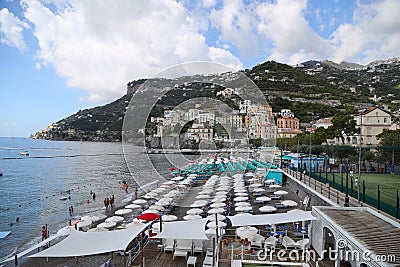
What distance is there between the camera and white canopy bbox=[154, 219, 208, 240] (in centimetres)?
646

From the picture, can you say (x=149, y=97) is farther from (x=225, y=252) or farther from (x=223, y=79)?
(x=225, y=252)

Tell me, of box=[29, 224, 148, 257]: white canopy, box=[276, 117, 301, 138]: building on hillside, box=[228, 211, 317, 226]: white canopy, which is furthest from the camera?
box=[276, 117, 301, 138]: building on hillside

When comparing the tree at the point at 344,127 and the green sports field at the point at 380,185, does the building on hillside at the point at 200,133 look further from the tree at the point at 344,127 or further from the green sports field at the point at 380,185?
the green sports field at the point at 380,185

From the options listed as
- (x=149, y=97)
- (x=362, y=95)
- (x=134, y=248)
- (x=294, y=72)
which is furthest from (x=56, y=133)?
(x=134, y=248)

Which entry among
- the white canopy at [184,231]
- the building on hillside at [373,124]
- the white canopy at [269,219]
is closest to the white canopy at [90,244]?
the white canopy at [184,231]

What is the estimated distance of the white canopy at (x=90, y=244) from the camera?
572cm

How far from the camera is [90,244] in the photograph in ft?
20.1

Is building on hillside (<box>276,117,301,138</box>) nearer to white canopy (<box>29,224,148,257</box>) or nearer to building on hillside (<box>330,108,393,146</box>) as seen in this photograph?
building on hillside (<box>330,108,393,146</box>)

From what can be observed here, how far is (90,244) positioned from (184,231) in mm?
1986

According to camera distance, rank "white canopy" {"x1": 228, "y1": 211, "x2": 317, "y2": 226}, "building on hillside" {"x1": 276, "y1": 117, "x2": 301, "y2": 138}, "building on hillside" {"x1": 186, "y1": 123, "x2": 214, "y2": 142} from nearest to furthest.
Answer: "white canopy" {"x1": 228, "y1": 211, "x2": 317, "y2": 226} < "building on hillside" {"x1": 186, "y1": 123, "x2": 214, "y2": 142} < "building on hillside" {"x1": 276, "y1": 117, "x2": 301, "y2": 138}

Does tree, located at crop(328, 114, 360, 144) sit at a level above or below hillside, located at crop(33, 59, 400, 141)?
below

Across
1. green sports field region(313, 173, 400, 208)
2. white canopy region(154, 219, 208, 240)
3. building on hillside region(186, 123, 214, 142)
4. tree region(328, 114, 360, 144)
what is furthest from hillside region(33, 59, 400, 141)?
white canopy region(154, 219, 208, 240)

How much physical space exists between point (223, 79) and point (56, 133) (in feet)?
402

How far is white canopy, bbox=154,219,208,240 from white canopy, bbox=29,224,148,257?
2.03ft
